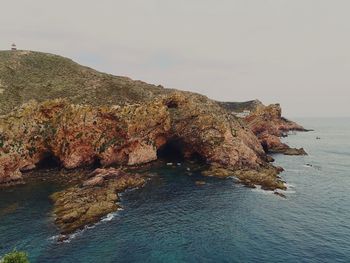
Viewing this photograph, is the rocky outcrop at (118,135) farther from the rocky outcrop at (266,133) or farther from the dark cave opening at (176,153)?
the rocky outcrop at (266,133)

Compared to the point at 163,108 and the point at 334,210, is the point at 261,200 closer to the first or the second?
the point at 334,210

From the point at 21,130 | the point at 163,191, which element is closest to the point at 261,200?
the point at 163,191

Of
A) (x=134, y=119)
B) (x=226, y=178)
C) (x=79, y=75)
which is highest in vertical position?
(x=79, y=75)

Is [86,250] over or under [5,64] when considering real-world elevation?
under

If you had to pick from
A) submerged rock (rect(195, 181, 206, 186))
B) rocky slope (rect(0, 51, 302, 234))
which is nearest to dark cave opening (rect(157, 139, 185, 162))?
rocky slope (rect(0, 51, 302, 234))

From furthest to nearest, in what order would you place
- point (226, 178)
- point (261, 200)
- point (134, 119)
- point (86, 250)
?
point (134, 119) → point (226, 178) → point (261, 200) → point (86, 250)

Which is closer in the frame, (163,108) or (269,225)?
(269,225)

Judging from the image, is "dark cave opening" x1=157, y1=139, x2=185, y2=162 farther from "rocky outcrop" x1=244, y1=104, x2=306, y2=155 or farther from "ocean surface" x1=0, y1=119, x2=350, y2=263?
"rocky outcrop" x1=244, y1=104, x2=306, y2=155

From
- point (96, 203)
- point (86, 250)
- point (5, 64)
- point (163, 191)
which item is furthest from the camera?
point (5, 64)
